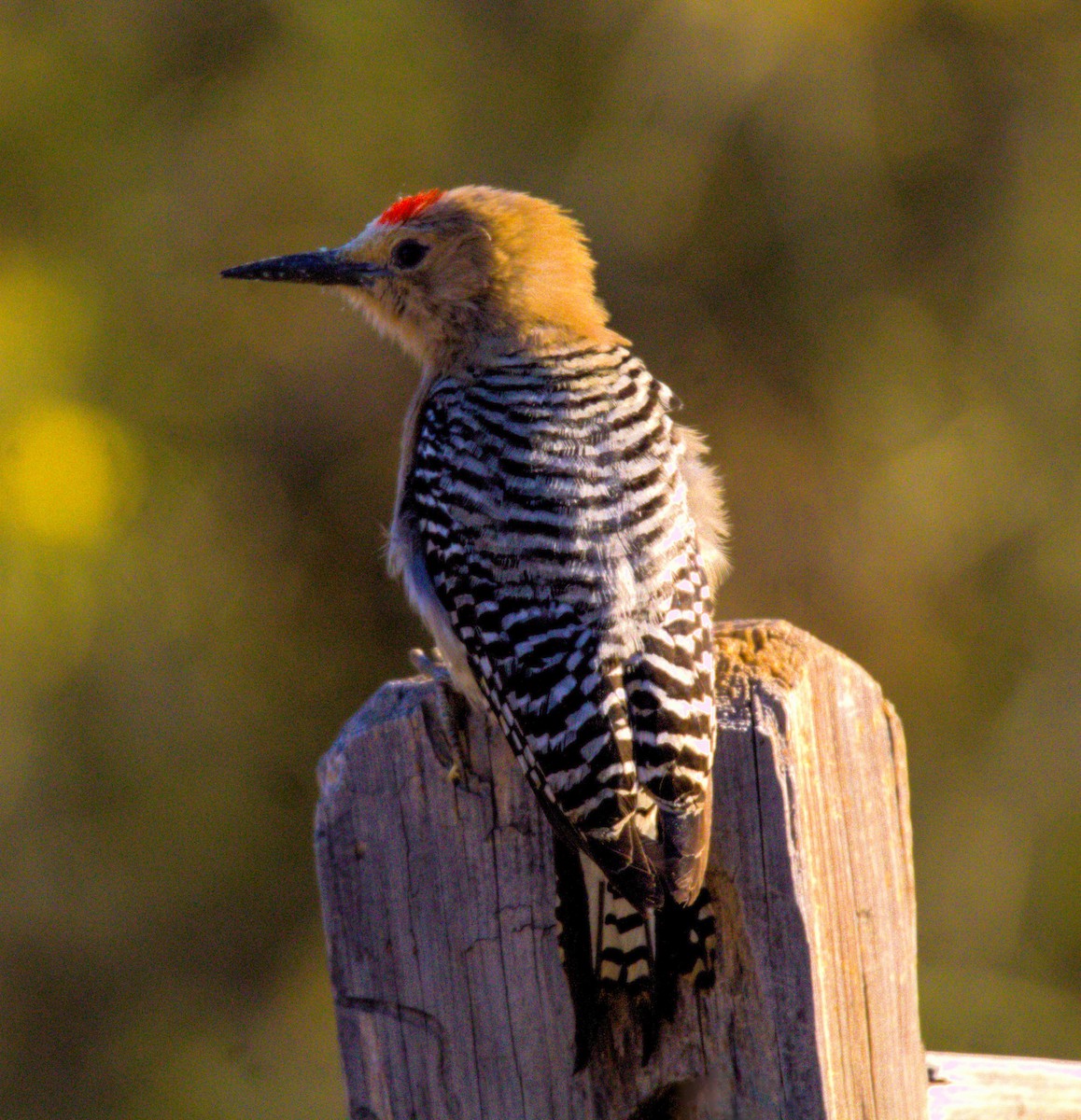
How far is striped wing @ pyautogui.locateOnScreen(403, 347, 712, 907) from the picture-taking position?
2463 millimetres

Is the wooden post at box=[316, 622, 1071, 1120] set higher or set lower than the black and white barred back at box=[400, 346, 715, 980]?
lower

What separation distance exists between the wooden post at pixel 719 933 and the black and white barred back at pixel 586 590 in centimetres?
10

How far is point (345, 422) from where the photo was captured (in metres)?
6.45

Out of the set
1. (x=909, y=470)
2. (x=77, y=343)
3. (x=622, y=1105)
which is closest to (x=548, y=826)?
(x=622, y=1105)

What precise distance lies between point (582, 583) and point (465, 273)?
1.44 m

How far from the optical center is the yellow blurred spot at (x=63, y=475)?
586 cm

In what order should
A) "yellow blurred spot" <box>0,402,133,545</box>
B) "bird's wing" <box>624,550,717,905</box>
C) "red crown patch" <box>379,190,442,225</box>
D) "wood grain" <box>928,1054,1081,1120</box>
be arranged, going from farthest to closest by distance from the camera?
"yellow blurred spot" <box>0,402,133,545</box> < "red crown patch" <box>379,190,442,225</box> < "wood grain" <box>928,1054,1081,1120</box> < "bird's wing" <box>624,550,717,905</box>

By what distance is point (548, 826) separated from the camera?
7.95ft

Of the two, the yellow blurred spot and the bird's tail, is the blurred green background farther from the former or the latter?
the bird's tail

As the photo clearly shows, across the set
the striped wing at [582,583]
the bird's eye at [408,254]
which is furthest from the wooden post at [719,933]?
the bird's eye at [408,254]

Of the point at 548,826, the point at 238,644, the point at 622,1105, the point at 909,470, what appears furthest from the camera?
the point at 238,644

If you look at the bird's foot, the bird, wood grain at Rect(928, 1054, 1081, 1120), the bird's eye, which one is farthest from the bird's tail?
the bird's eye

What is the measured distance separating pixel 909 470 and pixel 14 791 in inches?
151

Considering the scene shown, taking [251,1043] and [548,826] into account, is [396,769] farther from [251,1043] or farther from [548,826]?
[251,1043]
